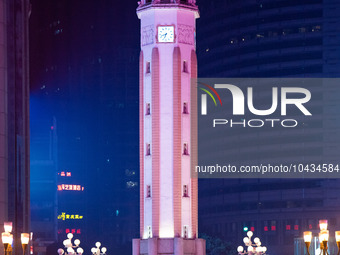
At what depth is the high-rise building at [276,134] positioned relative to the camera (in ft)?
611

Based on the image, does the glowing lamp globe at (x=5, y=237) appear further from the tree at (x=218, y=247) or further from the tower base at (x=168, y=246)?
the tree at (x=218, y=247)

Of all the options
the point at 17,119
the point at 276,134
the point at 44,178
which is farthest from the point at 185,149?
the point at 276,134

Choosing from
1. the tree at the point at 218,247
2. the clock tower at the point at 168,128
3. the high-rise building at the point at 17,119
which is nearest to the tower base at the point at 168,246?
the clock tower at the point at 168,128

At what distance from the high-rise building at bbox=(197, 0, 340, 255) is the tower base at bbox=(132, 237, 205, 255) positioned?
9086 cm

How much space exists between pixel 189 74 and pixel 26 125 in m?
48.5

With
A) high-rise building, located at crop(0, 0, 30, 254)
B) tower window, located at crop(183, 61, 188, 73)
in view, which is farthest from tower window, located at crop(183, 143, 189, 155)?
high-rise building, located at crop(0, 0, 30, 254)

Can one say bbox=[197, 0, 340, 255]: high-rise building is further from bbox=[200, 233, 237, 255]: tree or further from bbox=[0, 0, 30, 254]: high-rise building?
bbox=[0, 0, 30, 254]: high-rise building

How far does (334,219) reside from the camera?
7185 inches

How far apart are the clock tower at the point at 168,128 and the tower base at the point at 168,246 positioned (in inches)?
3.6

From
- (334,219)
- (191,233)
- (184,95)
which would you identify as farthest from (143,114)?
(334,219)

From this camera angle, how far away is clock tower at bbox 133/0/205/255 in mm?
→ 94562

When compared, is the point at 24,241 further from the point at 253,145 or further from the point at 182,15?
the point at 253,145

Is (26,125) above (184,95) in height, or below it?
below

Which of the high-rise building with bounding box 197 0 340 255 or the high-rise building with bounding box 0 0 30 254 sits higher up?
the high-rise building with bounding box 197 0 340 255
